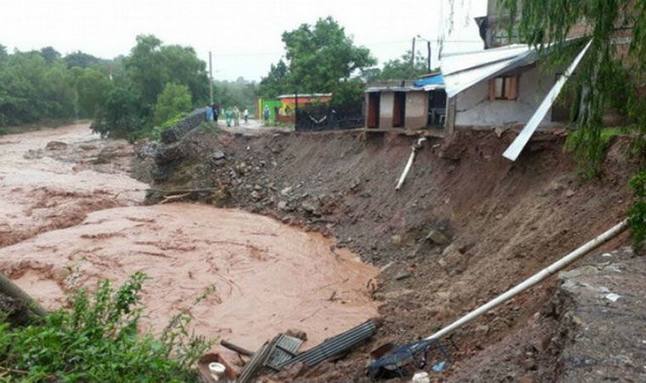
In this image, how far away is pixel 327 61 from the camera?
27.8 metres

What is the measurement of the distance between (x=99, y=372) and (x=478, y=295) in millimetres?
6363

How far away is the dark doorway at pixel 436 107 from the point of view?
2028 centimetres

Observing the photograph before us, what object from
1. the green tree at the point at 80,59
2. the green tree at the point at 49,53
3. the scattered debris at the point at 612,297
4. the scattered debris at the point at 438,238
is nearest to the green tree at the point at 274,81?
the scattered debris at the point at 438,238

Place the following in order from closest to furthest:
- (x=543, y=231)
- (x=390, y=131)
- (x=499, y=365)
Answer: (x=499, y=365) → (x=543, y=231) → (x=390, y=131)

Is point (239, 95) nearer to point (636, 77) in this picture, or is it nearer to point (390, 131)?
point (390, 131)

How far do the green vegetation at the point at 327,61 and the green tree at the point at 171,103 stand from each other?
461 inches

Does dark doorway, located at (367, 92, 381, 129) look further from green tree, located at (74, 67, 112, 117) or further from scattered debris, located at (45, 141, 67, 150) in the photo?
green tree, located at (74, 67, 112, 117)

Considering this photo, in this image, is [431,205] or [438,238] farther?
[431,205]

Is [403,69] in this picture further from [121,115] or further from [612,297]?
[612,297]

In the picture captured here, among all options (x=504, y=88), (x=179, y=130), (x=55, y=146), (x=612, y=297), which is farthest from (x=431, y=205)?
(x=55, y=146)

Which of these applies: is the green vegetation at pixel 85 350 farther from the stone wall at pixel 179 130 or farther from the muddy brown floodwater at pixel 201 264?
the stone wall at pixel 179 130

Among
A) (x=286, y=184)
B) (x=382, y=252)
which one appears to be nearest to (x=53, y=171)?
(x=286, y=184)

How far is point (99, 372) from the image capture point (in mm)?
4574

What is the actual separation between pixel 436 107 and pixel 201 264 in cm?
1216
